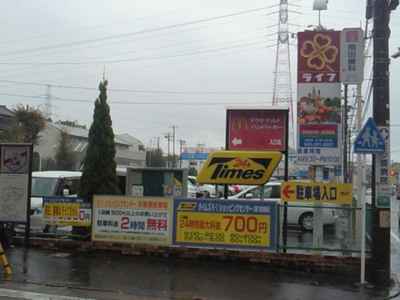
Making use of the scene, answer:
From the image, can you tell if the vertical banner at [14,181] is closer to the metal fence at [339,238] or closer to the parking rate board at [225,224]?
the parking rate board at [225,224]

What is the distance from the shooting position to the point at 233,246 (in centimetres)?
957

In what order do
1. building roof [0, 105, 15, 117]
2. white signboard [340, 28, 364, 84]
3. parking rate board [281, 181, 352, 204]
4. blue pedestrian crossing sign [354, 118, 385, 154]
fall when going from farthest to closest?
1. building roof [0, 105, 15, 117]
2. white signboard [340, 28, 364, 84]
3. parking rate board [281, 181, 352, 204]
4. blue pedestrian crossing sign [354, 118, 385, 154]

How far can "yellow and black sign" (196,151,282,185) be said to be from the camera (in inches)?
409

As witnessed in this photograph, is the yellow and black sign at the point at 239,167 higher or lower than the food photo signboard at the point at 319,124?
lower

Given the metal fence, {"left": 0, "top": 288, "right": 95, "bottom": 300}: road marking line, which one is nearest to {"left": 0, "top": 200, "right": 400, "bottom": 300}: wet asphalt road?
{"left": 0, "top": 288, "right": 95, "bottom": 300}: road marking line

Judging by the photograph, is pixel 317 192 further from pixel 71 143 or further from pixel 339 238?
pixel 71 143

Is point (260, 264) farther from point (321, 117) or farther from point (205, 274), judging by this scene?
point (321, 117)

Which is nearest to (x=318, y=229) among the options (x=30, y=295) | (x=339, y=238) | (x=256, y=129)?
(x=339, y=238)

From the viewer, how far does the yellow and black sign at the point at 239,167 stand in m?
10.4

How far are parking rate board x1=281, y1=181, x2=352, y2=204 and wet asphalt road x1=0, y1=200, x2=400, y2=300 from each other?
159 centimetres

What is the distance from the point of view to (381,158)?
28.5 ft

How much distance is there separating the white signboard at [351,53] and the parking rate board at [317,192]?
2330 mm

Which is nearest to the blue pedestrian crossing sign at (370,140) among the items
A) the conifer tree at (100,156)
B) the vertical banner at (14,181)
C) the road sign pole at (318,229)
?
the road sign pole at (318,229)

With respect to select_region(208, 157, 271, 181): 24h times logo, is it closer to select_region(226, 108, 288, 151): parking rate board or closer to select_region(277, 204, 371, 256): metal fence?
select_region(226, 108, 288, 151): parking rate board
